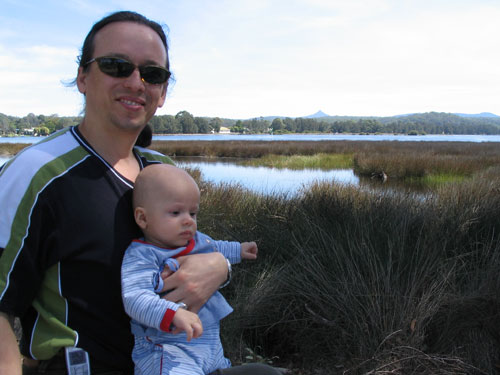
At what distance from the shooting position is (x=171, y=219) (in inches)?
58.6

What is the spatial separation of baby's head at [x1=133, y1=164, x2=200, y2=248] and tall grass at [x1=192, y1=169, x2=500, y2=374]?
1.77 metres

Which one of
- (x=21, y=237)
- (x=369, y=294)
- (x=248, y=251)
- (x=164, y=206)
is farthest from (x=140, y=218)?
(x=369, y=294)

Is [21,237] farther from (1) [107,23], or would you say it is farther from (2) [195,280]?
(1) [107,23]

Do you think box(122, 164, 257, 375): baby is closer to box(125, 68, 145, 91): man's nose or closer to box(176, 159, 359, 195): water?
box(125, 68, 145, 91): man's nose

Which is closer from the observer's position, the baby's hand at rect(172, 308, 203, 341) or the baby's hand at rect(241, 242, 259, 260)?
the baby's hand at rect(172, 308, 203, 341)

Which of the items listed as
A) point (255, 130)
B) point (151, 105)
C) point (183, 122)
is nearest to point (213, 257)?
point (151, 105)

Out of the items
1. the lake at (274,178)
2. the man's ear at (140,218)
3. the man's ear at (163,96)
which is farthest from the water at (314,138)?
the man's ear at (140,218)

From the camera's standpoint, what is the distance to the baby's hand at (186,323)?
1.28 meters

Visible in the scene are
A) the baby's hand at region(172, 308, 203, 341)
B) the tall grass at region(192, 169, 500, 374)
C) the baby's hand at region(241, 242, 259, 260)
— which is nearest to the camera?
the baby's hand at region(172, 308, 203, 341)

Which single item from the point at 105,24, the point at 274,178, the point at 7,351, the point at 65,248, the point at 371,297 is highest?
the point at 105,24

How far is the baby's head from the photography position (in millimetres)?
1467

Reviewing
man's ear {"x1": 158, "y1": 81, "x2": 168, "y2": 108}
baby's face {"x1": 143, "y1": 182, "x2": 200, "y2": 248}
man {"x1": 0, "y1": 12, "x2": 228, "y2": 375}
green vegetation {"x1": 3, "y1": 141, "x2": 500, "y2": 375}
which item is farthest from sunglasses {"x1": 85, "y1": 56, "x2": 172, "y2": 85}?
green vegetation {"x1": 3, "y1": 141, "x2": 500, "y2": 375}

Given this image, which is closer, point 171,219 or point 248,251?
point 171,219

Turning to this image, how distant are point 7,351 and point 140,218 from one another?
55 cm
